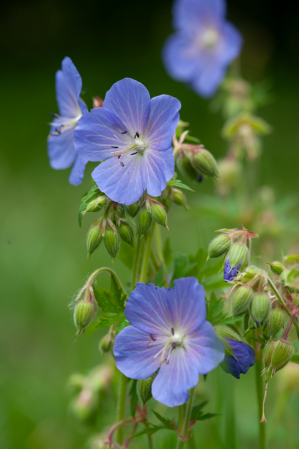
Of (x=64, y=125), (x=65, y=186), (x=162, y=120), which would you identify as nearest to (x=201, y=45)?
(x=65, y=186)

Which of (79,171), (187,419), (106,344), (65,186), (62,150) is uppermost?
(65,186)

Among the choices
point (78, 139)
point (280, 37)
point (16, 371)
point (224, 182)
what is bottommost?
point (16, 371)

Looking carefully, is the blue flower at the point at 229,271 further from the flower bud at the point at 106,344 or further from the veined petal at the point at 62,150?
the veined petal at the point at 62,150

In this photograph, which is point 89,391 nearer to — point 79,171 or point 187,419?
point 187,419

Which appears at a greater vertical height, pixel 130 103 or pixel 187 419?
pixel 130 103

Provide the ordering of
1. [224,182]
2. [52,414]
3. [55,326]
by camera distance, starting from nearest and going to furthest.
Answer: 1. [52,414]
2. [224,182]
3. [55,326]

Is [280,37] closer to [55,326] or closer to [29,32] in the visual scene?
[29,32]

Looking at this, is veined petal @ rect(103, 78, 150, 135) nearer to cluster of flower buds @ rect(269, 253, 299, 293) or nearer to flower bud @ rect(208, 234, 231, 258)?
flower bud @ rect(208, 234, 231, 258)

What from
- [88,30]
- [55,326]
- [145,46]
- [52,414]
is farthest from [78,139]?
[88,30]
